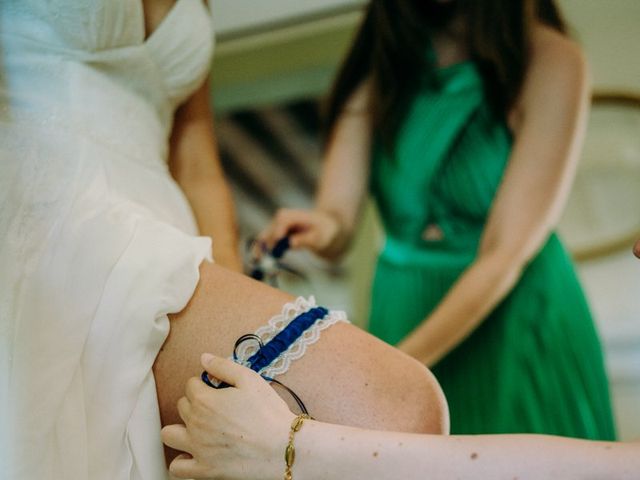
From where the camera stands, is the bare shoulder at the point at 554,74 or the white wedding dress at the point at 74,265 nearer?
the white wedding dress at the point at 74,265

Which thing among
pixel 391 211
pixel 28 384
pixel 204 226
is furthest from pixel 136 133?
pixel 391 211

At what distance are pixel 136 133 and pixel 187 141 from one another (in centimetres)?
21

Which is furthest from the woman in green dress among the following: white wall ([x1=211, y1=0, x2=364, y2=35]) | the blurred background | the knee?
white wall ([x1=211, y1=0, x2=364, y2=35])

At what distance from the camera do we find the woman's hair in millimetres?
1133

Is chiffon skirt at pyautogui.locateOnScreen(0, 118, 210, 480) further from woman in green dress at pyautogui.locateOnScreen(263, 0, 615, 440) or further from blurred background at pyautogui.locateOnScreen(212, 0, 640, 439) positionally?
blurred background at pyautogui.locateOnScreen(212, 0, 640, 439)

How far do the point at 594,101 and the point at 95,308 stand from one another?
6.59 ft

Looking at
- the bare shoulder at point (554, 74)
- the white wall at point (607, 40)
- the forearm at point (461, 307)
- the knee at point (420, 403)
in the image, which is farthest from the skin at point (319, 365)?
the white wall at point (607, 40)

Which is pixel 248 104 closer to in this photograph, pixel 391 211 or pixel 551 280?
pixel 391 211

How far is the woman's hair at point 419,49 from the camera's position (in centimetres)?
113

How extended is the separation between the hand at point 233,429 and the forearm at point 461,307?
46cm

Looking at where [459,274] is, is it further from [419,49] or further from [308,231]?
[419,49]

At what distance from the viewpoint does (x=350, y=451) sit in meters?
0.53

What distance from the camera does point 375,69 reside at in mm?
1256

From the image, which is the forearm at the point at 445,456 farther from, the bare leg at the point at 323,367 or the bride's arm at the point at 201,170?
the bride's arm at the point at 201,170
